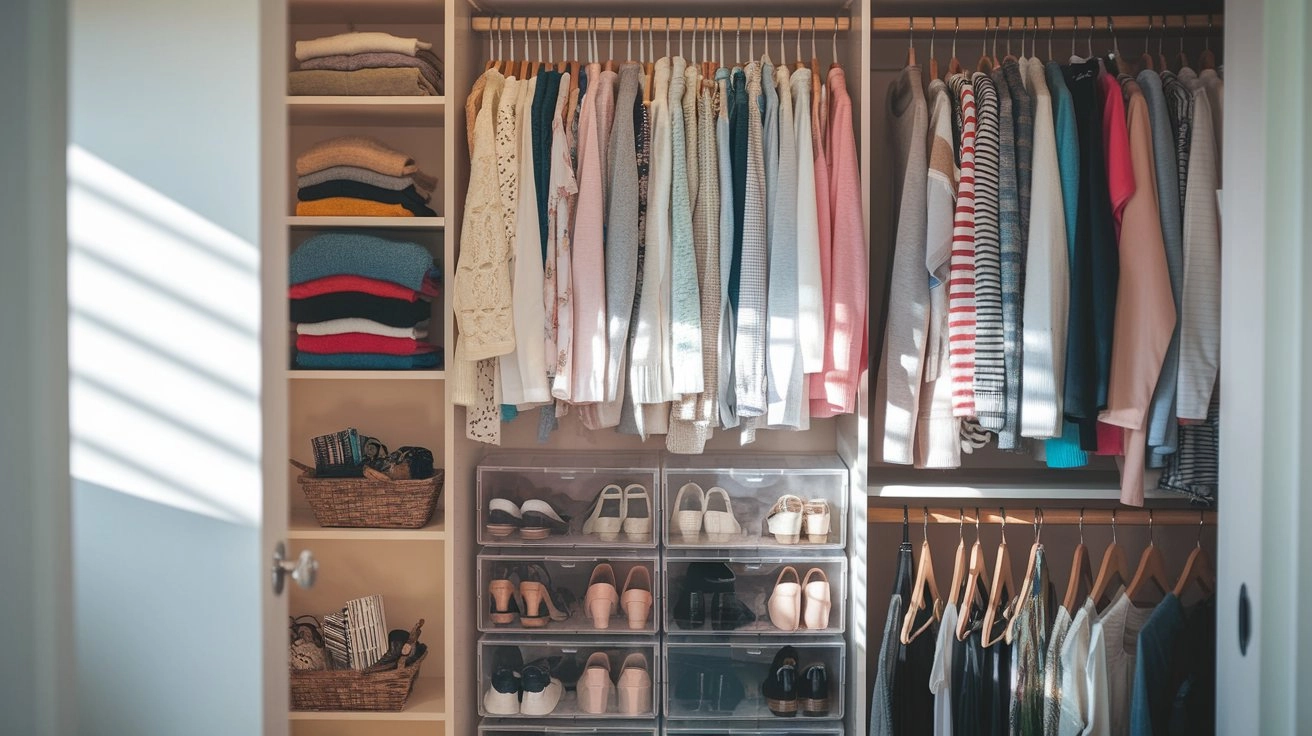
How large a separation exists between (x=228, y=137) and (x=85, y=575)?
646 mm

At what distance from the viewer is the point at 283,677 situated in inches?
57.6

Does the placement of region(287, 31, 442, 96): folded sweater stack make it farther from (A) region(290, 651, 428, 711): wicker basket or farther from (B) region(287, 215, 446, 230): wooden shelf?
(A) region(290, 651, 428, 711): wicker basket

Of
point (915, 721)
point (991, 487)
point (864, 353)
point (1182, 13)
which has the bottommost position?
point (915, 721)

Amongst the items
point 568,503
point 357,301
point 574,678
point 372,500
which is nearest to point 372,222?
point 357,301

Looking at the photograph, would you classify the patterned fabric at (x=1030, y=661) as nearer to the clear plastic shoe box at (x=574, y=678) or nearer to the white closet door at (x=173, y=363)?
the clear plastic shoe box at (x=574, y=678)

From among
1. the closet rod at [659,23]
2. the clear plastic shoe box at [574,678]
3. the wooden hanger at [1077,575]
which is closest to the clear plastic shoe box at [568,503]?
the clear plastic shoe box at [574,678]

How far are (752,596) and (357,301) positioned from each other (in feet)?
4.05

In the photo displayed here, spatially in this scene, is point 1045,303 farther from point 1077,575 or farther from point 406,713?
point 406,713

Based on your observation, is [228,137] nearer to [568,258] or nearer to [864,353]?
[568,258]

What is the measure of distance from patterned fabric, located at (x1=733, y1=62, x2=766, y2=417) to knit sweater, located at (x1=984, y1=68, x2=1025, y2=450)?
325 millimetres

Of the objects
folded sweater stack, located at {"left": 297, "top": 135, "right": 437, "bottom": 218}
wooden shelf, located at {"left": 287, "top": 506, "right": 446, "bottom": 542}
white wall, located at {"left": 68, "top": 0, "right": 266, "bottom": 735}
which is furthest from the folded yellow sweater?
white wall, located at {"left": 68, "top": 0, "right": 266, "bottom": 735}

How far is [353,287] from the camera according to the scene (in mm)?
2457

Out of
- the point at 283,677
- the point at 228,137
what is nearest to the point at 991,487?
the point at 283,677

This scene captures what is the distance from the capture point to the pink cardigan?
2316mm
